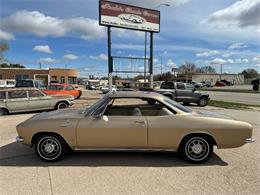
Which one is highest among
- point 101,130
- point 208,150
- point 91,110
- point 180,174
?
point 91,110

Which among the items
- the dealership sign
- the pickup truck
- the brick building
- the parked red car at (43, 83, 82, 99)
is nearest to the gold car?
the pickup truck

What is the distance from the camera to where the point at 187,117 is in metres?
4.72

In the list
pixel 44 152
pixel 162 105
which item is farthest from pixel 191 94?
pixel 44 152

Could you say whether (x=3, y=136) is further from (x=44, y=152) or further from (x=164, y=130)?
(x=164, y=130)

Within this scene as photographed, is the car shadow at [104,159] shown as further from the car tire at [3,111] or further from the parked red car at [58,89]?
→ the parked red car at [58,89]

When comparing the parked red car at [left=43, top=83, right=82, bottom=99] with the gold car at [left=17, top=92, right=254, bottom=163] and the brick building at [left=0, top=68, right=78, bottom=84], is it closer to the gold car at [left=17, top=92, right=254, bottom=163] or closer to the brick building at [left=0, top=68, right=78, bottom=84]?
the gold car at [left=17, top=92, right=254, bottom=163]

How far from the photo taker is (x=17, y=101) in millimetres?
11539

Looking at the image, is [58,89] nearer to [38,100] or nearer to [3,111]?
[38,100]

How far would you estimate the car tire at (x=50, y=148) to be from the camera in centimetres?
470

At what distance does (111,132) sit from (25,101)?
28.4 feet

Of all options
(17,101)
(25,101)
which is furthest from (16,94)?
(25,101)

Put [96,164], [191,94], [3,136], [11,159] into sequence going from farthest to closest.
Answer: [191,94] < [3,136] < [11,159] < [96,164]

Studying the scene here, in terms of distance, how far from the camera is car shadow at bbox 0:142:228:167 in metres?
4.60

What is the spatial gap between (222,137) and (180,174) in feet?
3.99
